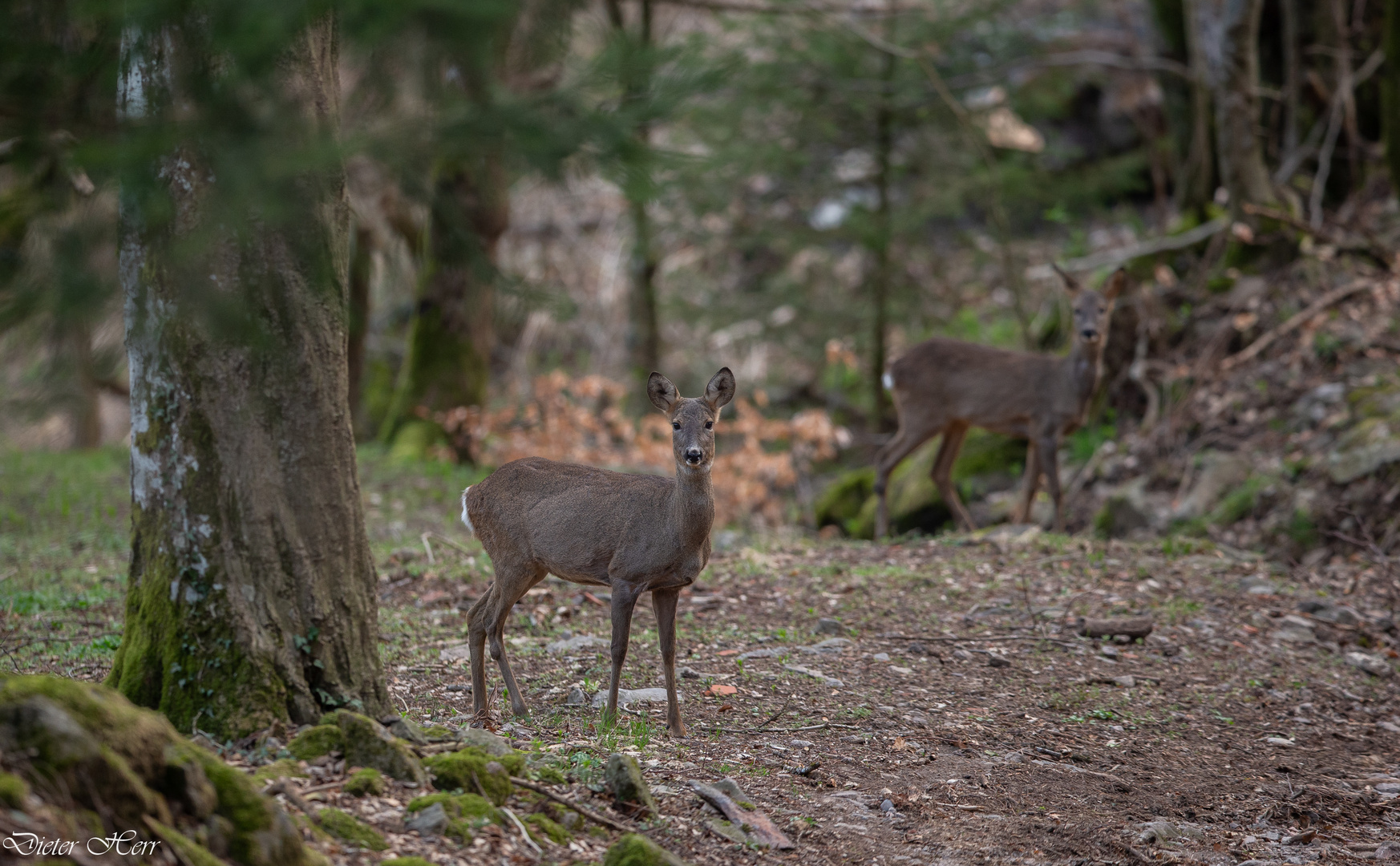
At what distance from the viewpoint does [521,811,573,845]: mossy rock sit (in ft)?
12.1

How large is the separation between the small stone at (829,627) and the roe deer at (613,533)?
1703 mm

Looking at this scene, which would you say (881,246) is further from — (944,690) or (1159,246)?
(944,690)

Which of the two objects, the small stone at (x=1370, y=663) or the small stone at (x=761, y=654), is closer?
the small stone at (x=761, y=654)

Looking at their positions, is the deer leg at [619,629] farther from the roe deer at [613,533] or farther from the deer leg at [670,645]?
the deer leg at [670,645]

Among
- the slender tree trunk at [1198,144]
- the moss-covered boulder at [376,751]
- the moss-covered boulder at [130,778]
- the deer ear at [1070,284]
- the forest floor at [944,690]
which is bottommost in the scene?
the forest floor at [944,690]

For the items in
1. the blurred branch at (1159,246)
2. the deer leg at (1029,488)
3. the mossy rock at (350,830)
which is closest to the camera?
the mossy rock at (350,830)

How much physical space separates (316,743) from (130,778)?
3.39 ft

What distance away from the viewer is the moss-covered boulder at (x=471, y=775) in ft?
12.5

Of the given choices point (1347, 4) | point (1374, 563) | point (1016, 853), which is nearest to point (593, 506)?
point (1016, 853)

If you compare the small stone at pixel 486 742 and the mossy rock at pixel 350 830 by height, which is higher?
the mossy rock at pixel 350 830

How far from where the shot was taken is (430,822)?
352 centimetres

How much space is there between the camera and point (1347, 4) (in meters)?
12.8

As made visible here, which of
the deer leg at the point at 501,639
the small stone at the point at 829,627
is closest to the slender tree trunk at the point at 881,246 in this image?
the small stone at the point at 829,627

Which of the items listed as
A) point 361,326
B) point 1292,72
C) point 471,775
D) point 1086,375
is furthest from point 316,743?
point 1292,72
